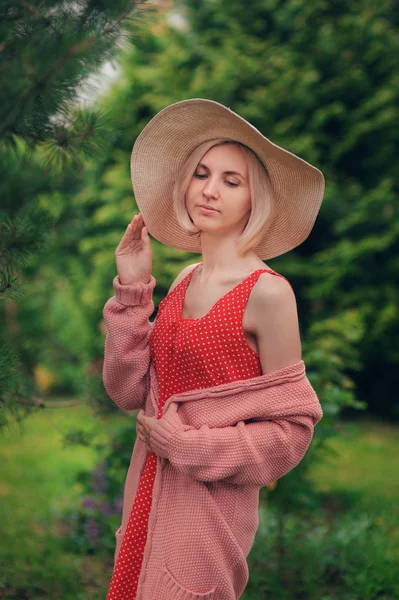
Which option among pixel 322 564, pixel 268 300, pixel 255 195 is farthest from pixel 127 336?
pixel 322 564

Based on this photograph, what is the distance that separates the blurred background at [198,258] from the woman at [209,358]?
352 millimetres

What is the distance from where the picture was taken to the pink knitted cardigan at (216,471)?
72.3 inches

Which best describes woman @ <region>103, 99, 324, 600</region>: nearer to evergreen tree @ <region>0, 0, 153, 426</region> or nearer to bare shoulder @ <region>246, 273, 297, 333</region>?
bare shoulder @ <region>246, 273, 297, 333</region>

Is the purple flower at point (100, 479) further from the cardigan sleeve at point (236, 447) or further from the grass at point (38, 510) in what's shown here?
the cardigan sleeve at point (236, 447)

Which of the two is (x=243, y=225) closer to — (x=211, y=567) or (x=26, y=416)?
(x=211, y=567)

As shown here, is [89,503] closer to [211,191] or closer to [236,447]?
[236,447]

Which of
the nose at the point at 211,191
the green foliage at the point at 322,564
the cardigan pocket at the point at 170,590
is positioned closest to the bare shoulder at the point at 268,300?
the nose at the point at 211,191

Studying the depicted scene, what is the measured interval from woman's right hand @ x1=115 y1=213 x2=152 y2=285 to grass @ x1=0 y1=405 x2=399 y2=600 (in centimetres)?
69

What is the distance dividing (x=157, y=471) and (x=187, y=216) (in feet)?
2.36

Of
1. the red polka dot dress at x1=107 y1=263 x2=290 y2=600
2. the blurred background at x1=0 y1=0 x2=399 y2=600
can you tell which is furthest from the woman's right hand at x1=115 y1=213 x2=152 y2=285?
the blurred background at x1=0 y1=0 x2=399 y2=600

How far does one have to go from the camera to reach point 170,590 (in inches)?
72.1

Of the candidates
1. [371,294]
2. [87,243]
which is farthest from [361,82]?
[87,243]

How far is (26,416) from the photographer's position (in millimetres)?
2727

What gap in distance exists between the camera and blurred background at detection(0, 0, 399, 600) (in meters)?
2.43
